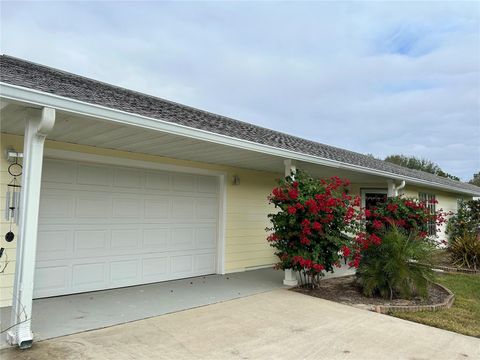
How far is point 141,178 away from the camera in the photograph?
6.70 meters

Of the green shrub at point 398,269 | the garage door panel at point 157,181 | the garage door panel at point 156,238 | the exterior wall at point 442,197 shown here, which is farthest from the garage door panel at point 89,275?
the exterior wall at point 442,197

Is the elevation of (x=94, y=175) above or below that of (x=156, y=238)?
above

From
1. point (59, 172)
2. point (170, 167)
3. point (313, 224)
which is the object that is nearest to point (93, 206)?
point (59, 172)

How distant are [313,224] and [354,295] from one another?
160cm

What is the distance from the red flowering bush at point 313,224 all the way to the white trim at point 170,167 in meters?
1.79

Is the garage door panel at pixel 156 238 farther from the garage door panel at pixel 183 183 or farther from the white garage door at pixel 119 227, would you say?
the garage door panel at pixel 183 183

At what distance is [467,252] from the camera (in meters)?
10.1

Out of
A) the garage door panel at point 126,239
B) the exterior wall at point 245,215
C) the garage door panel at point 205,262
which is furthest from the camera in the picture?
the exterior wall at point 245,215

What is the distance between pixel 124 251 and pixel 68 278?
3.35 feet

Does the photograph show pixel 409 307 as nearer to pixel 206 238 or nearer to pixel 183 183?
pixel 206 238

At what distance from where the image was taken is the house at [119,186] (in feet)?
12.0

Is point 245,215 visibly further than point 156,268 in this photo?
Yes

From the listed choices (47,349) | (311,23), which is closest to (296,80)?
(311,23)

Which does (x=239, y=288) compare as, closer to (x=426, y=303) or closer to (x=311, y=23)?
(x=426, y=303)
